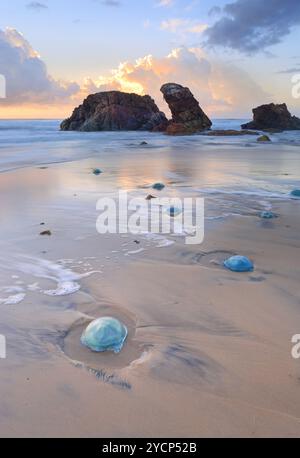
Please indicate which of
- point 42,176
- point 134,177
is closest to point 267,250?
point 134,177

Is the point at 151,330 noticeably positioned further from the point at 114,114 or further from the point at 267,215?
the point at 114,114

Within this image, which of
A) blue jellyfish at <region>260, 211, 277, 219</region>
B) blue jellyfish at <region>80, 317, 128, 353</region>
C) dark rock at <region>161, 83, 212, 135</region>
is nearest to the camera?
blue jellyfish at <region>80, 317, 128, 353</region>

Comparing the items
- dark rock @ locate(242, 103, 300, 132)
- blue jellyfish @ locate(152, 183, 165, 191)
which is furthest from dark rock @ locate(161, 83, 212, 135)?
blue jellyfish @ locate(152, 183, 165, 191)

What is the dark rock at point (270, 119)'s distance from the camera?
119 feet

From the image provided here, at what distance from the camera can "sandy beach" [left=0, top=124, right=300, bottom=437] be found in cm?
163

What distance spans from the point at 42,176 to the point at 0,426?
711 cm

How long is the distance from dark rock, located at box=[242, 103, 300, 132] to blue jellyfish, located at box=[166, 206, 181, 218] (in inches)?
1327

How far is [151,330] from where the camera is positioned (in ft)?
7.42

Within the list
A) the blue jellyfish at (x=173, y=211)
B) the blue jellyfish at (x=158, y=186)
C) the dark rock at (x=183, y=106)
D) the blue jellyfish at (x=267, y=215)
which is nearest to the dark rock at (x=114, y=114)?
the dark rock at (x=183, y=106)

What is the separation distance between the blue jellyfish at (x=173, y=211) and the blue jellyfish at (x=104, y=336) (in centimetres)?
274

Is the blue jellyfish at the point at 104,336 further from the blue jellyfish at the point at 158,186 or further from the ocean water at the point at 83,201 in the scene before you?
the blue jellyfish at the point at 158,186

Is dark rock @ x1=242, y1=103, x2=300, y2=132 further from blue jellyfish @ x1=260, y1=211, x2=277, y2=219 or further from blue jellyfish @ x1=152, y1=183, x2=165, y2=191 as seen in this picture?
blue jellyfish @ x1=260, y1=211, x2=277, y2=219

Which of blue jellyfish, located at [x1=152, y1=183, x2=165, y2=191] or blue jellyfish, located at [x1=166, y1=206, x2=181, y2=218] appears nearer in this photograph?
blue jellyfish, located at [x1=166, y1=206, x2=181, y2=218]
